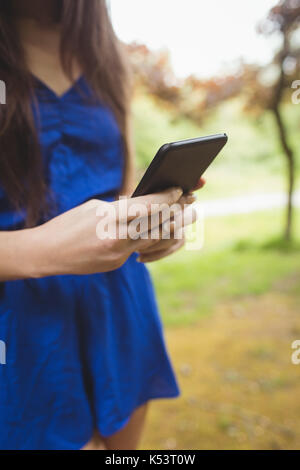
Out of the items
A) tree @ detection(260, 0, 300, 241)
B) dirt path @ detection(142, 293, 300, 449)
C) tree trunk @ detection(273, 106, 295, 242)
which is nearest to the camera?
dirt path @ detection(142, 293, 300, 449)

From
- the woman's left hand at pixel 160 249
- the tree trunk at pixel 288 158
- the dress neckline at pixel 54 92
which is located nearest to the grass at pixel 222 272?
the tree trunk at pixel 288 158

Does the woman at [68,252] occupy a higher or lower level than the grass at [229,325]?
higher

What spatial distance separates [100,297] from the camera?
0.87 metres

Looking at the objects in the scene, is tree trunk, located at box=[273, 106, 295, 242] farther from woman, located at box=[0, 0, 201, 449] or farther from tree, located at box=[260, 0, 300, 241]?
woman, located at box=[0, 0, 201, 449]

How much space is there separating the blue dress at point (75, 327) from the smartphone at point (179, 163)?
26cm

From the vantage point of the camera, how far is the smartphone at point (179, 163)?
587 millimetres

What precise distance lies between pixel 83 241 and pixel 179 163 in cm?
21

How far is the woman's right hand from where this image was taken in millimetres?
595

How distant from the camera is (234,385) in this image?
228 centimetres

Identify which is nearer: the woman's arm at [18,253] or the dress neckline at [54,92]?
the woman's arm at [18,253]

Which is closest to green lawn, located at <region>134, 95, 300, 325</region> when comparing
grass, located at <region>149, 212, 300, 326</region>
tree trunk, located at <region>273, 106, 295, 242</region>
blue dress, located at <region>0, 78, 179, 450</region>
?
grass, located at <region>149, 212, 300, 326</region>

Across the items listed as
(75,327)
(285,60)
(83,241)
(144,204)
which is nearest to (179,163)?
(144,204)

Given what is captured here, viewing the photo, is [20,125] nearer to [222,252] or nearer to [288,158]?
[222,252]

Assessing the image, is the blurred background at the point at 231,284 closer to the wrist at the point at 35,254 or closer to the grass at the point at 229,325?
the grass at the point at 229,325
